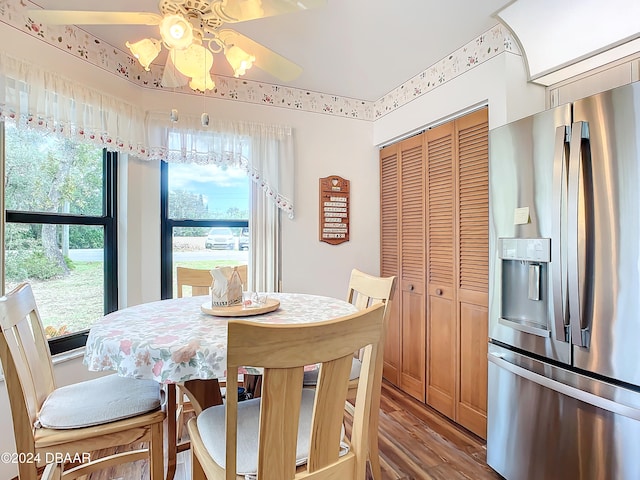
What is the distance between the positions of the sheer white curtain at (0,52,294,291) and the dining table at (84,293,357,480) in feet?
3.44

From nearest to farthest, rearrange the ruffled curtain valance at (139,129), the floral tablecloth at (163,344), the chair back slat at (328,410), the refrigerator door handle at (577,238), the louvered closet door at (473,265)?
the chair back slat at (328,410) → the floral tablecloth at (163,344) → the refrigerator door handle at (577,238) → the ruffled curtain valance at (139,129) → the louvered closet door at (473,265)

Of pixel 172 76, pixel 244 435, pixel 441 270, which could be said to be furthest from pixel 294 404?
pixel 441 270

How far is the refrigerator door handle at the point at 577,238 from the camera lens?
1371 millimetres

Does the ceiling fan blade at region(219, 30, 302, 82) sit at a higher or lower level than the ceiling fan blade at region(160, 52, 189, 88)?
higher

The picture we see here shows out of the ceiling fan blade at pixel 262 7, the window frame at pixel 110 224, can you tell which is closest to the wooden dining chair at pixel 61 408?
the window frame at pixel 110 224

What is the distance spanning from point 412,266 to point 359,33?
164 cm

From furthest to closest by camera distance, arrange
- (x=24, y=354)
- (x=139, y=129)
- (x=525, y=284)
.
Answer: (x=139, y=129), (x=525, y=284), (x=24, y=354)

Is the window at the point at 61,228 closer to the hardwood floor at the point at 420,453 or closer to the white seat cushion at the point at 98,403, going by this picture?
the white seat cushion at the point at 98,403

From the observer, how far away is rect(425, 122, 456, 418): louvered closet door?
2.32 metres

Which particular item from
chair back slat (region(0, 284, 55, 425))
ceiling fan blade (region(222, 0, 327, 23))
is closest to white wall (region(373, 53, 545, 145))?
ceiling fan blade (region(222, 0, 327, 23))

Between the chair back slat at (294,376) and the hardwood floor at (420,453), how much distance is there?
1.03 metres

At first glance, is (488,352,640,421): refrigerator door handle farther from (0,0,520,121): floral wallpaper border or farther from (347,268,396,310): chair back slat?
(0,0,520,121): floral wallpaper border

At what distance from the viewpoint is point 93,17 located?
1340 mm

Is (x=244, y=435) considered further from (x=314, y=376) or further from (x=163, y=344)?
(x=314, y=376)
